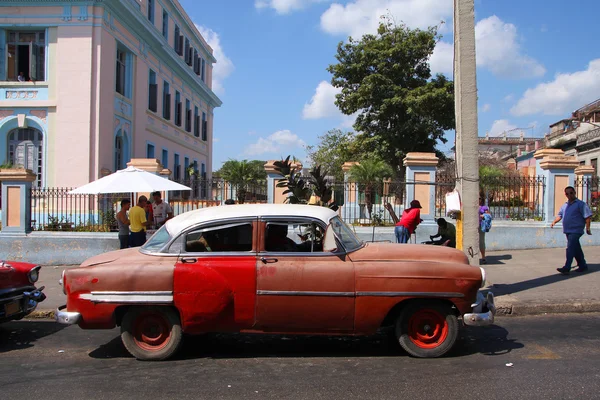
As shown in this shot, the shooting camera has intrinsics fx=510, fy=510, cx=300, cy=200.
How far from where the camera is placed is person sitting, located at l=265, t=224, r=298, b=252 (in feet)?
17.8

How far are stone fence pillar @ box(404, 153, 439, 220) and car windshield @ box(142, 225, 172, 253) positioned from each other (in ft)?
26.5

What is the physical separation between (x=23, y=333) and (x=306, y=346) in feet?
12.6

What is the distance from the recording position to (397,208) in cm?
1427

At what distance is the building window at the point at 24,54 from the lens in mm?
18531

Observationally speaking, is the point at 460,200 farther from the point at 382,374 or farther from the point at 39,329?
the point at 39,329

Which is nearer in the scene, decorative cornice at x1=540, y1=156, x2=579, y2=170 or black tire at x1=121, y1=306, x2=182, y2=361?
black tire at x1=121, y1=306, x2=182, y2=361

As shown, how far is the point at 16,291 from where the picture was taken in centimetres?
619

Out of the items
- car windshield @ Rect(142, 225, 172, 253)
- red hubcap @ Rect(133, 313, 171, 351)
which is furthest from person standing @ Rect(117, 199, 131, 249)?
red hubcap @ Rect(133, 313, 171, 351)

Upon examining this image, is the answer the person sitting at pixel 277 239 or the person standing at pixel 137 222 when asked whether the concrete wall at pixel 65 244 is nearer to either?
the person standing at pixel 137 222

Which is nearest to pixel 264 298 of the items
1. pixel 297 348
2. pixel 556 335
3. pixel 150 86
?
pixel 297 348

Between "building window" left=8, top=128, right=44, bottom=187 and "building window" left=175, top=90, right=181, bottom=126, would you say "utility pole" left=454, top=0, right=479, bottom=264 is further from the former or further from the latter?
"building window" left=175, top=90, right=181, bottom=126

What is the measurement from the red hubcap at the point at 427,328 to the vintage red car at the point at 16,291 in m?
4.58

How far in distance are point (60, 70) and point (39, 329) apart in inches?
548

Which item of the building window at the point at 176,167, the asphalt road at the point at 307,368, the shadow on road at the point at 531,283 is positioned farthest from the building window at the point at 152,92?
the shadow on road at the point at 531,283
